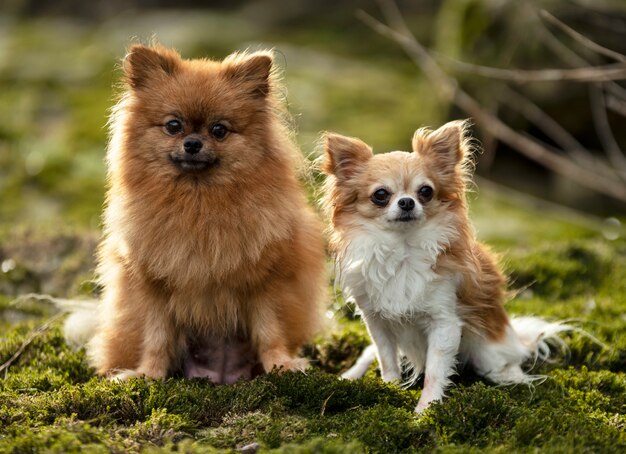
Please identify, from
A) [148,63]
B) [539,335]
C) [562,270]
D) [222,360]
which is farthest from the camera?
[562,270]

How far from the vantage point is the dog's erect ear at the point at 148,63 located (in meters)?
4.67

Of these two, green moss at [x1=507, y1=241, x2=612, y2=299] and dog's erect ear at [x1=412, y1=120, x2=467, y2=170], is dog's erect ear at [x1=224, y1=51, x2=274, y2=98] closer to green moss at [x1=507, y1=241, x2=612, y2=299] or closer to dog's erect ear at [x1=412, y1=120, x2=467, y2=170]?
dog's erect ear at [x1=412, y1=120, x2=467, y2=170]

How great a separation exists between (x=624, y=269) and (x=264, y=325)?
3.86 m

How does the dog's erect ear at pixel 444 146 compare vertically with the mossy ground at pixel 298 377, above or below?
above

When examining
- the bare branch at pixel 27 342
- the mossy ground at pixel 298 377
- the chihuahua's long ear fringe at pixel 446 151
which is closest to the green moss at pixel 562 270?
the mossy ground at pixel 298 377

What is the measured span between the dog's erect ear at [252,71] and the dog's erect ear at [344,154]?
55 cm

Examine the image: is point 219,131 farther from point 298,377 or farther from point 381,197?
point 298,377

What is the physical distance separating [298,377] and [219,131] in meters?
1.51

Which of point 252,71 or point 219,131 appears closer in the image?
point 219,131

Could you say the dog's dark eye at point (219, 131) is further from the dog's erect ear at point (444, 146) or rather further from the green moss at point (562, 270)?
the green moss at point (562, 270)

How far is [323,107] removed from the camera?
14.3 meters

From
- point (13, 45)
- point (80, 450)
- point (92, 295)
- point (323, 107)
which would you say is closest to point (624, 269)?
point (92, 295)

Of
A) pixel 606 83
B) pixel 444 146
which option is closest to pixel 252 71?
pixel 444 146

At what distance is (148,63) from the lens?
4699 mm
